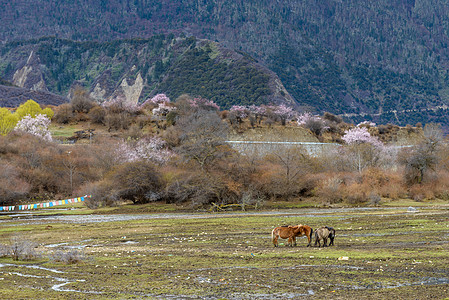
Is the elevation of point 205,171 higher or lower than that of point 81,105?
lower

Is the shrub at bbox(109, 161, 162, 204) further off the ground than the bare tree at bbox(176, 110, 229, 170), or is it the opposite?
the bare tree at bbox(176, 110, 229, 170)

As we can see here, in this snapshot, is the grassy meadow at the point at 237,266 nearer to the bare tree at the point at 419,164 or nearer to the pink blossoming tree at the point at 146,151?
the bare tree at the point at 419,164

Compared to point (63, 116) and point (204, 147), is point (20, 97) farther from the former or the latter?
point (204, 147)

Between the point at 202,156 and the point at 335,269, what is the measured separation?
134 feet

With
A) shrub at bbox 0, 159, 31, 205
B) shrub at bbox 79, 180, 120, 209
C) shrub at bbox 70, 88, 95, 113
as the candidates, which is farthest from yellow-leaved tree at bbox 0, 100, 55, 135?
shrub at bbox 79, 180, 120, 209

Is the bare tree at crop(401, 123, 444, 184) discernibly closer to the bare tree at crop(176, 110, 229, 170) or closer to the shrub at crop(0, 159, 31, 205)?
the bare tree at crop(176, 110, 229, 170)

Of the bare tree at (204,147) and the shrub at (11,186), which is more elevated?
the bare tree at (204,147)

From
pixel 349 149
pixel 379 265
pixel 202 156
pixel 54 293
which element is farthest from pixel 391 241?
pixel 349 149

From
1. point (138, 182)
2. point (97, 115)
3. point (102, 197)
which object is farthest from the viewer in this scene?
point (97, 115)

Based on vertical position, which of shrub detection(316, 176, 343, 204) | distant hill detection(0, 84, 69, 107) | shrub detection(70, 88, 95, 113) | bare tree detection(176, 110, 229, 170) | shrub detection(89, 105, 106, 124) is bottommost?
shrub detection(316, 176, 343, 204)

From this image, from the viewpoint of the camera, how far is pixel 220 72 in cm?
15762

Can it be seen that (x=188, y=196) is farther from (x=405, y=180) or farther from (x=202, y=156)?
(x=405, y=180)

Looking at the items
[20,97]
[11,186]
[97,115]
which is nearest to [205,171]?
[11,186]

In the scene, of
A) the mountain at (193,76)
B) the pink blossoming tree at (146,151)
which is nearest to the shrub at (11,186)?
the pink blossoming tree at (146,151)
